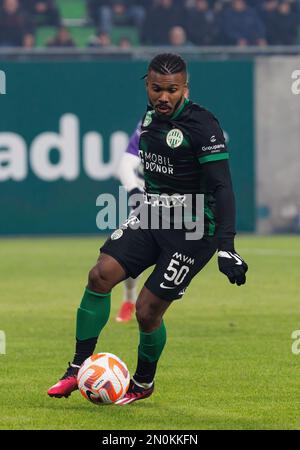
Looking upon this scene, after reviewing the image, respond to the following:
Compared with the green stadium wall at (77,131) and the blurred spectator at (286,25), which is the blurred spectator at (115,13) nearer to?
the green stadium wall at (77,131)

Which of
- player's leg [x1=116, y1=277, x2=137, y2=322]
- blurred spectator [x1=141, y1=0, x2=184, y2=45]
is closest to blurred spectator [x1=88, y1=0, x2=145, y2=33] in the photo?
blurred spectator [x1=141, y1=0, x2=184, y2=45]

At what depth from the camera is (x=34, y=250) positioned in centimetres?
2002

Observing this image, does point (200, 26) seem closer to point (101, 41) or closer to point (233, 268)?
point (101, 41)

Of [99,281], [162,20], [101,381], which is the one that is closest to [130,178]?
[99,281]

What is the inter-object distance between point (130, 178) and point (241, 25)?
1203 centimetres

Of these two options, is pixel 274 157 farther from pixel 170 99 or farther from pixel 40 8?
pixel 170 99

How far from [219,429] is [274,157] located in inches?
629

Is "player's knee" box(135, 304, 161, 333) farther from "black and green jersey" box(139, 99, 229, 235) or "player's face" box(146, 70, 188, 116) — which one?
"player's face" box(146, 70, 188, 116)

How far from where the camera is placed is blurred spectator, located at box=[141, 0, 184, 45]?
912 inches

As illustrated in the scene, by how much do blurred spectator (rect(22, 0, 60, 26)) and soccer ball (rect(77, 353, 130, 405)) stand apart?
55.1 ft

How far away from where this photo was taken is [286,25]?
76.8 feet

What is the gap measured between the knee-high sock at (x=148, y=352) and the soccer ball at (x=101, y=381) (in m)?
0.16

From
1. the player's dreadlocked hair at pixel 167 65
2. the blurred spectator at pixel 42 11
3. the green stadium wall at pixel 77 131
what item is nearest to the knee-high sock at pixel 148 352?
the player's dreadlocked hair at pixel 167 65

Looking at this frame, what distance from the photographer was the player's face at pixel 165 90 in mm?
7449
